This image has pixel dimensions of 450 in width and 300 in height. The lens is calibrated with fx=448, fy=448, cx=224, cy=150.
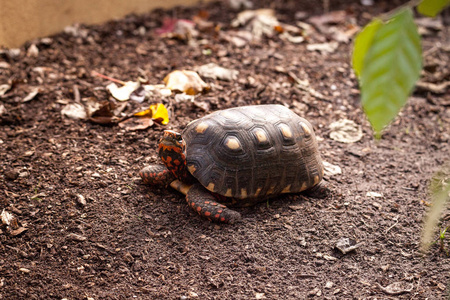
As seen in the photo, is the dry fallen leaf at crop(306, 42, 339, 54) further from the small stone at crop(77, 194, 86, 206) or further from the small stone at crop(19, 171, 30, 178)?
the small stone at crop(19, 171, 30, 178)

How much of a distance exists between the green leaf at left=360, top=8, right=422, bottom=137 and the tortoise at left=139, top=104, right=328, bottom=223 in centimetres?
208

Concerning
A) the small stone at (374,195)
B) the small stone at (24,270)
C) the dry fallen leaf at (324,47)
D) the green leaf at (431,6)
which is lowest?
the small stone at (24,270)

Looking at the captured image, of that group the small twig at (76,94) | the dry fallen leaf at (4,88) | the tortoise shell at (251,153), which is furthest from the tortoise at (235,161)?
the dry fallen leaf at (4,88)

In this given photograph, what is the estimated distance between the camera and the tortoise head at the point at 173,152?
2.71 m

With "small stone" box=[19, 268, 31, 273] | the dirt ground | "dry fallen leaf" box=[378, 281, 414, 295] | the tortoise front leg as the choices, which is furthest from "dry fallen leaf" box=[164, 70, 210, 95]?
"dry fallen leaf" box=[378, 281, 414, 295]

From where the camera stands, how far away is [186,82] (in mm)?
3961

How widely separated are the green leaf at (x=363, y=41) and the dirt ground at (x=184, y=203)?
1.82 metres

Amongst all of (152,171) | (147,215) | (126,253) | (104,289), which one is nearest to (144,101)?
(152,171)

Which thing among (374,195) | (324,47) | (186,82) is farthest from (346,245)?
(324,47)

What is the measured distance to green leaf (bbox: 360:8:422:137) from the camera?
2.16 ft

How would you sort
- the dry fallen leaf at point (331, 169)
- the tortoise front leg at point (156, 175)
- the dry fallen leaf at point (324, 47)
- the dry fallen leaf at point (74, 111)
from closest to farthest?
the tortoise front leg at point (156, 175), the dry fallen leaf at point (331, 169), the dry fallen leaf at point (74, 111), the dry fallen leaf at point (324, 47)

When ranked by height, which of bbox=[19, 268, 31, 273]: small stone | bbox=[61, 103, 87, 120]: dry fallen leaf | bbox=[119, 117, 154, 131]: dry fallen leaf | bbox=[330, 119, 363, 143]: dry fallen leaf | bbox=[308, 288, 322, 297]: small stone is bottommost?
bbox=[19, 268, 31, 273]: small stone

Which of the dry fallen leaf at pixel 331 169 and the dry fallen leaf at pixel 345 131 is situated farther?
the dry fallen leaf at pixel 345 131

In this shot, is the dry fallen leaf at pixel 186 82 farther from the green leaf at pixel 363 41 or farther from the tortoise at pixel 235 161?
the green leaf at pixel 363 41
